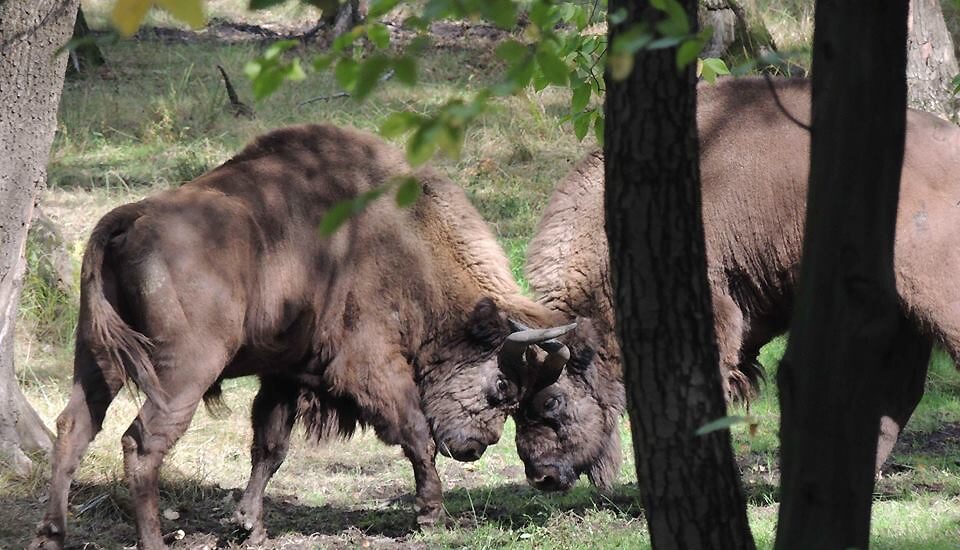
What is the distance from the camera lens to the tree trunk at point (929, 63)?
9.02 meters

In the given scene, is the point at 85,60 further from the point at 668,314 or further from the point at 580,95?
the point at 668,314

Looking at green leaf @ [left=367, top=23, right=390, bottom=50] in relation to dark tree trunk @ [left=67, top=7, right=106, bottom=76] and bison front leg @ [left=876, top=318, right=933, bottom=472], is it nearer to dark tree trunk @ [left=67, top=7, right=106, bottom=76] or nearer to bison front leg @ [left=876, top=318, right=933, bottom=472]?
bison front leg @ [left=876, top=318, right=933, bottom=472]

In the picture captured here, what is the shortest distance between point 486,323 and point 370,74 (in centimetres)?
429

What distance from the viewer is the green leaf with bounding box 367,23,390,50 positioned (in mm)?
2324

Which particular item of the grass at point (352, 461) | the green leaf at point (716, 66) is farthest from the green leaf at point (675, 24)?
the green leaf at point (716, 66)

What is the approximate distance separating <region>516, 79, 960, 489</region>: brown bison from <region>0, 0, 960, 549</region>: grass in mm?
456

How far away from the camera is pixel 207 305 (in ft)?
17.4

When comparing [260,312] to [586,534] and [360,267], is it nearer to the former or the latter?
[360,267]

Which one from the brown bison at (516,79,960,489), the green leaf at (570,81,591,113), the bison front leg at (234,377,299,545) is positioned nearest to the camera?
the green leaf at (570,81,591,113)

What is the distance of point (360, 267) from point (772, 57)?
4.05m

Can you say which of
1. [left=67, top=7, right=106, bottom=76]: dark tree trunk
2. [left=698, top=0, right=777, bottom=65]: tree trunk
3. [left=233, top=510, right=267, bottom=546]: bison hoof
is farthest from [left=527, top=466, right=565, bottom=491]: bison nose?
[left=67, top=7, right=106, bottom=76]: dark tree trunk

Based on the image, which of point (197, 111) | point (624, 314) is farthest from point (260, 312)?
point (197, 111)

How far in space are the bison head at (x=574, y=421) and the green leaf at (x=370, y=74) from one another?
435cm

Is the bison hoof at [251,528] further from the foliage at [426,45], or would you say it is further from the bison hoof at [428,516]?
the foliage at [426,45]
